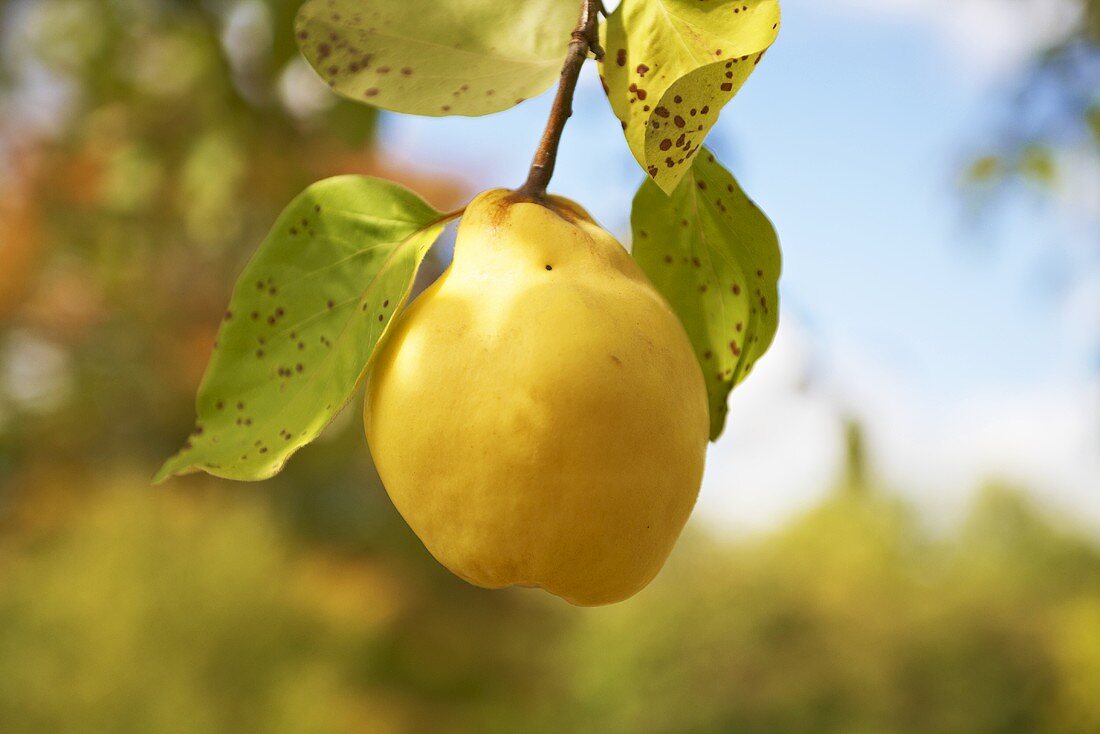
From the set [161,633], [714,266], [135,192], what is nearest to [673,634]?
[161,633]

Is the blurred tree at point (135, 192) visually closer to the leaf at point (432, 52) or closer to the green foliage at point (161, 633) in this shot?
the leaf at point (432, 52)

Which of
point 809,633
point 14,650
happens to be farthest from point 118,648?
→ point 809,633

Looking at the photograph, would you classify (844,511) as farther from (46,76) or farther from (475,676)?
(46,76)

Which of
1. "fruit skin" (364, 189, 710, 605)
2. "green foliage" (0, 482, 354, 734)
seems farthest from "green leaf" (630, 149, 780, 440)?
"green foliage" (0, 482, 354, 734)

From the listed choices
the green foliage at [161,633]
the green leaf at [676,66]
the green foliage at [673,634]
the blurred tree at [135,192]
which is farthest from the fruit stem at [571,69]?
the green foliage at [673,634]

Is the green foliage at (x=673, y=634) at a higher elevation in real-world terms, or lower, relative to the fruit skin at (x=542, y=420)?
lower
